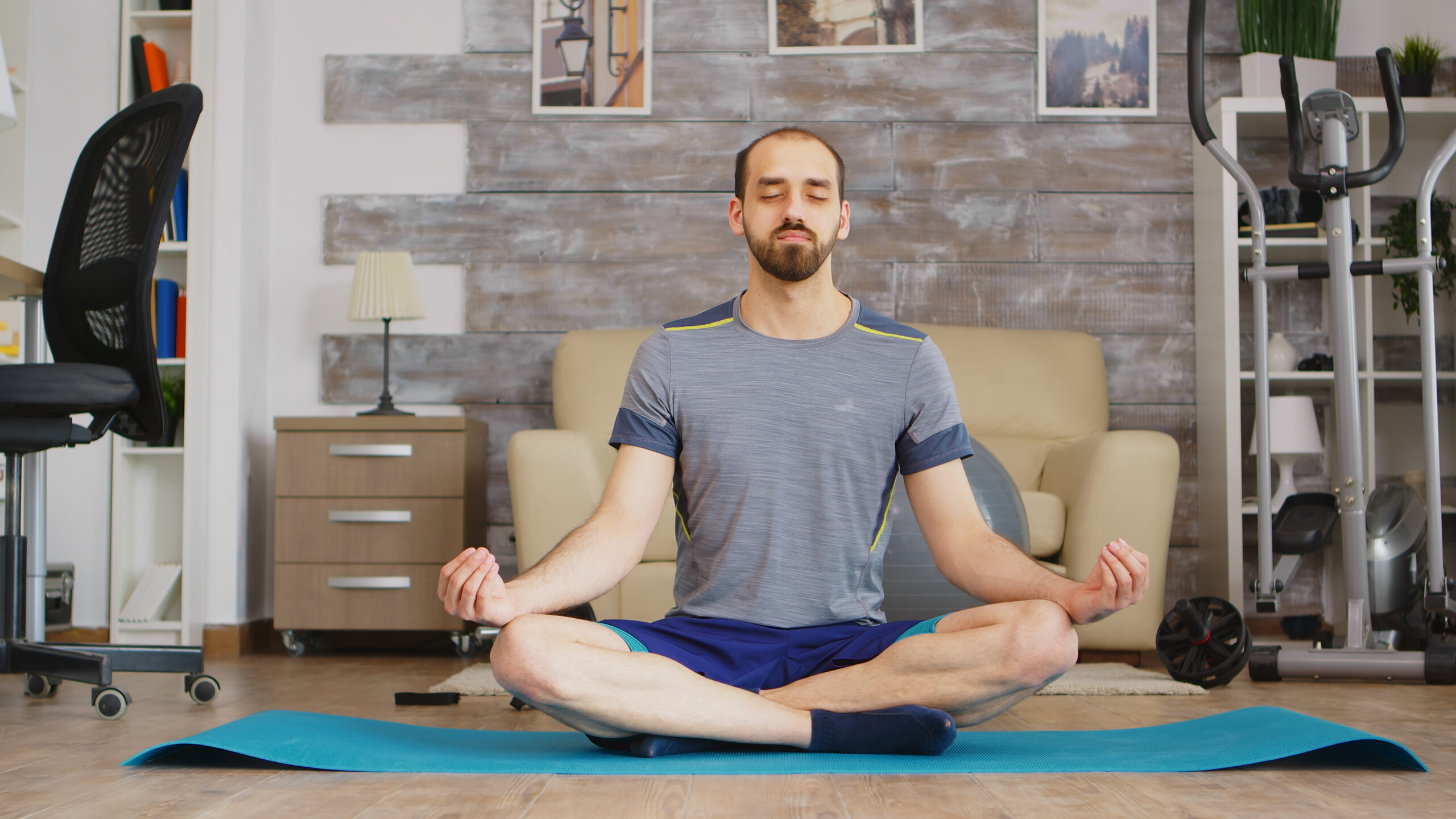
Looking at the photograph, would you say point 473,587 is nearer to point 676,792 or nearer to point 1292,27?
point 676,792

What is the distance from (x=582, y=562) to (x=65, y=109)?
289 centimetres

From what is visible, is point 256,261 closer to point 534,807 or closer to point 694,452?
point 694,452

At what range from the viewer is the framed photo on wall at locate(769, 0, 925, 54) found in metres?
3.69

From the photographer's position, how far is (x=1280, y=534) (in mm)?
2869

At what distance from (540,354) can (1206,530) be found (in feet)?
7.03

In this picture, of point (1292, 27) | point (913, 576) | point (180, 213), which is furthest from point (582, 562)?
point (1292, 27)

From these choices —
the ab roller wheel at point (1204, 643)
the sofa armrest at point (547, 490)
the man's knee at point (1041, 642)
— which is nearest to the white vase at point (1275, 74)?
the ab roller wheel at point (1204, 643)

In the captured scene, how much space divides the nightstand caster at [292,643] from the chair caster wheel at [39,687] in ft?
2.94

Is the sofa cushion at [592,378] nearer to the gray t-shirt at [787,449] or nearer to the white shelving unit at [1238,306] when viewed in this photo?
the gray t-shirt at [787,449]

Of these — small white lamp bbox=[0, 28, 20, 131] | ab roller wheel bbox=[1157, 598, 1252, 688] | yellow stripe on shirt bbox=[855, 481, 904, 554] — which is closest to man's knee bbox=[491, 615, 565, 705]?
yellow stripe on shirt bbox=[855, 481, 904, 554]

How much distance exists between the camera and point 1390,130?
2.63 meters

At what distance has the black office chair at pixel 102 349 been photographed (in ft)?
6.81

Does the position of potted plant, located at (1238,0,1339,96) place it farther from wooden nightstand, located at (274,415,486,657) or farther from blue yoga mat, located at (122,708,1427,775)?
wooden nightstand, located at (274,415,486,657)

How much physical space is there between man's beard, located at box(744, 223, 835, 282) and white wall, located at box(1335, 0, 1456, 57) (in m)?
2.85
